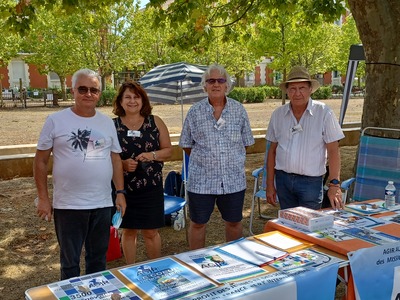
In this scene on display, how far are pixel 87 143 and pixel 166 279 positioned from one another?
3.45 feet

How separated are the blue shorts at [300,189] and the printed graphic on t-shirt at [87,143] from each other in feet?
4.55

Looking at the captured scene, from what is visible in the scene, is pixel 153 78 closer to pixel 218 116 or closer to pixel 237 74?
pixel 218 116

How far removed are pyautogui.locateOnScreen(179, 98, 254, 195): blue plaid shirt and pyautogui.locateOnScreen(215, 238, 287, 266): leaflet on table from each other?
Result: 31.4 inches

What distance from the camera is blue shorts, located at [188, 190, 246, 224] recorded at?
3277 millimetres

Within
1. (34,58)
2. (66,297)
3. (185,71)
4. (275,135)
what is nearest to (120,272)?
(66,297)

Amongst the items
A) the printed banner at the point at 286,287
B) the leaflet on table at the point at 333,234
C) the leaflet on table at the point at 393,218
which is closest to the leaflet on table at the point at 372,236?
the leaflet on table at the point at 333,234

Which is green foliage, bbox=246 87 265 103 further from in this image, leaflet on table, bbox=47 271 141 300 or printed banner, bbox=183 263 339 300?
leaflet on table, bbox=47 271 141 300

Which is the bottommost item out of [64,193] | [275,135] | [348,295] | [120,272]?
[348,295]

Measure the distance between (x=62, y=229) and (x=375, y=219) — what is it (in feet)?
6.45

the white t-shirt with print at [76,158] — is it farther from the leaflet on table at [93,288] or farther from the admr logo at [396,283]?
the admr logo at [396,283]

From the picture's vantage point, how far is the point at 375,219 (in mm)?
2820

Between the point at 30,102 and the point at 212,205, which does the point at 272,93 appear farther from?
the point at 212,205

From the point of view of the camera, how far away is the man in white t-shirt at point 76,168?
2629mm

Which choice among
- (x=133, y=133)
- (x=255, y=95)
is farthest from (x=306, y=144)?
(x=255, y=95)
